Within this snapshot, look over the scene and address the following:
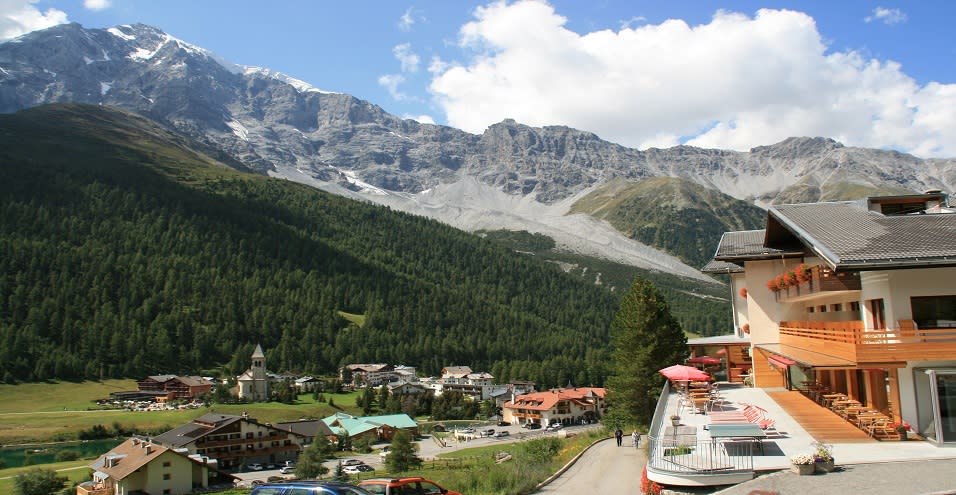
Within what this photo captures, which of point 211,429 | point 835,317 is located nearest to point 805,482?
point 835,317

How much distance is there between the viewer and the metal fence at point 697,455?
17609 mm

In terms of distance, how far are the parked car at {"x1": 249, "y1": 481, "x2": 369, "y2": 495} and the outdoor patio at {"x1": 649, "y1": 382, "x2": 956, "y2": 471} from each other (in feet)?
32.8

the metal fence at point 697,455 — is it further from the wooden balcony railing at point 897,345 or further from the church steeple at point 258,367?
the church steeple at point 258,367

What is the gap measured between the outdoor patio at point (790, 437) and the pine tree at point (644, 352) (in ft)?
34.7

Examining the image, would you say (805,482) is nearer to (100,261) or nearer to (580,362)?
(580,362)

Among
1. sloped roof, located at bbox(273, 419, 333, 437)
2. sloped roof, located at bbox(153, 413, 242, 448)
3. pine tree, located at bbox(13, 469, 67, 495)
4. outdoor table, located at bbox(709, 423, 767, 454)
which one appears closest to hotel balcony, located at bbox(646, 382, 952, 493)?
outdoor table, located at bbox(709, 423, 767, 454)

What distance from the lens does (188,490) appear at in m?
61.7

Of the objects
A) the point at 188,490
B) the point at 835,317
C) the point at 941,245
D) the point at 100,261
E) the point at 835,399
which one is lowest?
the point at 188,490

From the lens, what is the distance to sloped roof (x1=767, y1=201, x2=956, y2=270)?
1952cm

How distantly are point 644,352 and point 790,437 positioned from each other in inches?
772

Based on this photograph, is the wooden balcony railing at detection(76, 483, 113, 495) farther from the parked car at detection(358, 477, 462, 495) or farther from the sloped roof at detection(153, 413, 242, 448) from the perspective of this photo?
the parked car at detection(358, 477, 462, 495)

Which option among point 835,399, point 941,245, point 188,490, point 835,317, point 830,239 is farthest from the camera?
point 188,490

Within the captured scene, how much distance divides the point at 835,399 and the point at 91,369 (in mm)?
124923

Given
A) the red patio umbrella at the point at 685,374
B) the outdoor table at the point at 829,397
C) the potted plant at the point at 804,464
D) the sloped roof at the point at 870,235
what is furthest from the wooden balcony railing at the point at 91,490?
the potted plant at the point at 804,464
